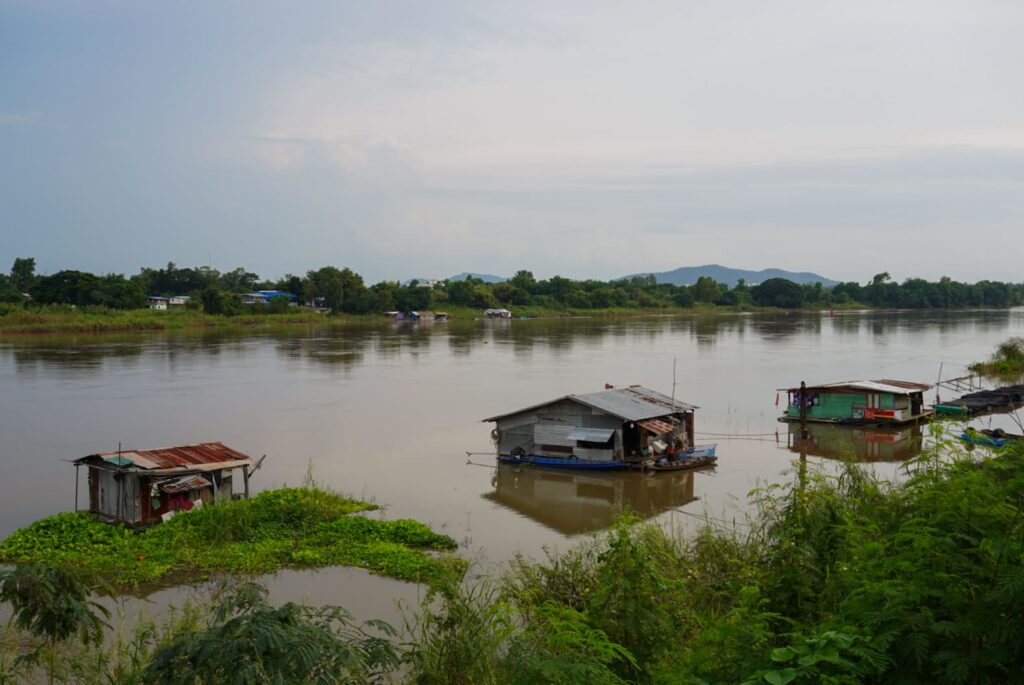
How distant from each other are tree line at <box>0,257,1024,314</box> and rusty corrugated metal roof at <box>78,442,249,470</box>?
192 feet

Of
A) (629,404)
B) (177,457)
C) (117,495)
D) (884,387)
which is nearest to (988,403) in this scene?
(884,387)

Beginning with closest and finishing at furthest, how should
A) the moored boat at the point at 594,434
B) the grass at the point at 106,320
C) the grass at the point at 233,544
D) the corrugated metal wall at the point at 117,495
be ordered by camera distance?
1. the grass at the point at 233,544
2. the corrugated metal wall at the point at 117,495
3. the moored boat at the point at 594,434
4. the grass at the point at 106,320

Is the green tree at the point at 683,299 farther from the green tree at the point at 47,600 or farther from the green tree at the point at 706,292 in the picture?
the green tree at the point at 47,600

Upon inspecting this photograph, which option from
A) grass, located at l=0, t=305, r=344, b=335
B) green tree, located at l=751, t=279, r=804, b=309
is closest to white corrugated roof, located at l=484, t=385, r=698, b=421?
grass, located at l=0, t=305, r=344, b=335

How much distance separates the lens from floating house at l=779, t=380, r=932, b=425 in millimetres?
23828

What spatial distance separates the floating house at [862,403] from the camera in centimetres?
2383

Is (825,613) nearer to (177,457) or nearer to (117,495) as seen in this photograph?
(177,457)

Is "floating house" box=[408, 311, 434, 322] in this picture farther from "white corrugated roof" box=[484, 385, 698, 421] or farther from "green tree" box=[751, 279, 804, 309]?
"white corrugated roof" box=[484, 385, 698, 421]

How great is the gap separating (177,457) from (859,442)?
57.7 ft

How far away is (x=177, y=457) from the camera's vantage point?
13.9m

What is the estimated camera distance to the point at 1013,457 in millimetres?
5344

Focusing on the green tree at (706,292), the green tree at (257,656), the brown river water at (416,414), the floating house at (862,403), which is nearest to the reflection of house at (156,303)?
the brown river water at (416,414)

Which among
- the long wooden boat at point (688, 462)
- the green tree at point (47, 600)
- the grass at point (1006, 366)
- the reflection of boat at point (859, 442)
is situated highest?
the green tree at point (47, 600)

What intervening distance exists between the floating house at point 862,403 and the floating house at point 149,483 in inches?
666
